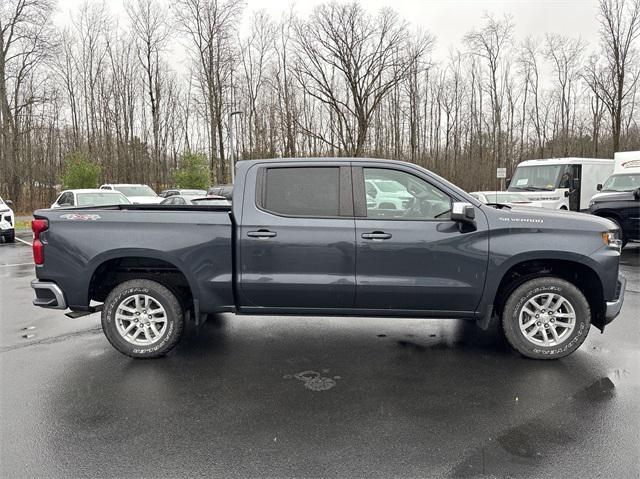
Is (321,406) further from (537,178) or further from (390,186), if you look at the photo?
(537,178)

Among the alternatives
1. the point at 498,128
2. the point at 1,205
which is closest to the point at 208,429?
the point at 1,205

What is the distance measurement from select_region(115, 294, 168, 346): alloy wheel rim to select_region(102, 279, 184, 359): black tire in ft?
0.06

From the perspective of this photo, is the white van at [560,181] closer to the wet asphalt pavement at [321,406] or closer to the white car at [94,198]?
the wet asphalt pavement at [321,406]

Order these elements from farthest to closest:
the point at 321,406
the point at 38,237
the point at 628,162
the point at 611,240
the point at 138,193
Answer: the point at 138,193
the point at 628,162
the point at 38,237
the point at 611,240
the point at 321,406

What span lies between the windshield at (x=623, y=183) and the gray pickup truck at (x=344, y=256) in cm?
1070

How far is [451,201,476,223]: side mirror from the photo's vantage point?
4289mm

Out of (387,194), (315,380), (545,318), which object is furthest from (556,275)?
(315,380)

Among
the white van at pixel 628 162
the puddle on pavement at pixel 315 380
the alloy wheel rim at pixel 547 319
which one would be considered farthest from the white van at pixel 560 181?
the puddle on pavement at pixel 315 380

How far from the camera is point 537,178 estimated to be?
721 inches

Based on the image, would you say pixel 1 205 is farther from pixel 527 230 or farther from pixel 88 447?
pixel 527 230

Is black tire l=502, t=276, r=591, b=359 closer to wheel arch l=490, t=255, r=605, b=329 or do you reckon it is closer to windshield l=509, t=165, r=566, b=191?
wheel arch l=490, t=255, r=605, b=329

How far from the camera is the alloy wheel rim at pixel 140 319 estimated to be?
4.76 m

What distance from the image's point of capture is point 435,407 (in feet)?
12.1

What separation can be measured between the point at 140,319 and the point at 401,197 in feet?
9.40
